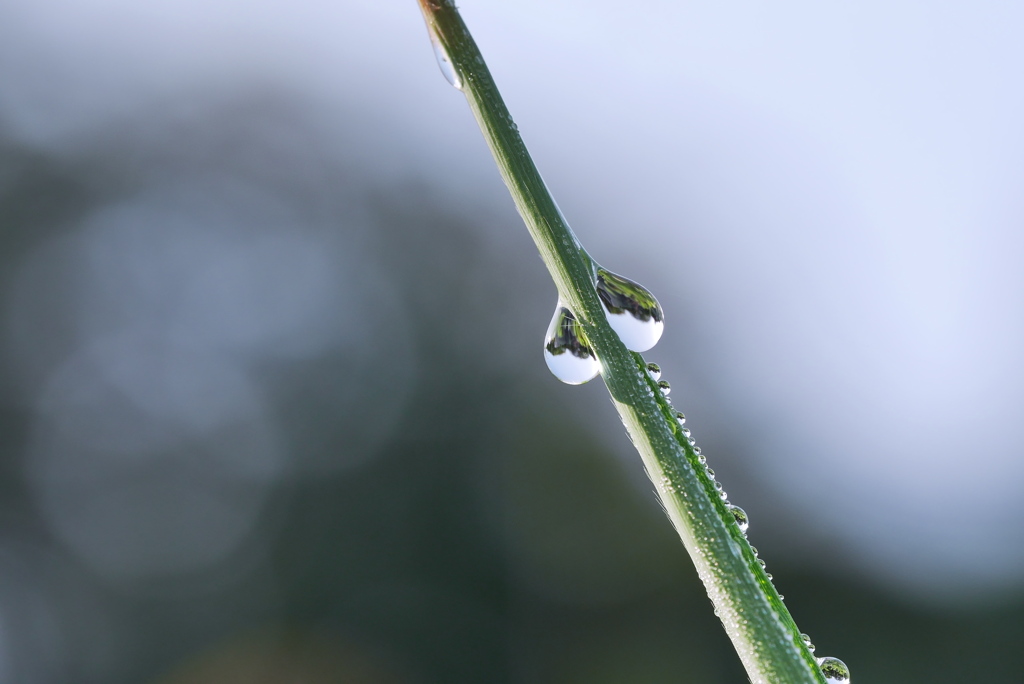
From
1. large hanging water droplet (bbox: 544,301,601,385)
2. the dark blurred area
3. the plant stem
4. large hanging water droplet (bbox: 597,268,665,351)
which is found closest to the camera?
the plant stem

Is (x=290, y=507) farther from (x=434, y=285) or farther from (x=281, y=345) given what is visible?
(x=434, y=285)

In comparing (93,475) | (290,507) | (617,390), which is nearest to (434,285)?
(290,507)

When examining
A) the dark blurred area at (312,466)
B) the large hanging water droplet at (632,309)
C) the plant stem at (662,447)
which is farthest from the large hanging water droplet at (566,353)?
the dark blurred area at (312,466)

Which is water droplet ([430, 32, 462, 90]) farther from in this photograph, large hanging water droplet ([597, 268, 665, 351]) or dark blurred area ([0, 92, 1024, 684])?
dark blurred area ([0, 92, 1024, 684])

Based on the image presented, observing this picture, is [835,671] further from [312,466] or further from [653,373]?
[312,466]

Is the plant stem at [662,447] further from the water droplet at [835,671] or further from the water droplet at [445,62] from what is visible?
the water droplet at [835,671]

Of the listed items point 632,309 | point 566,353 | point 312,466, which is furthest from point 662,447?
point 312,466

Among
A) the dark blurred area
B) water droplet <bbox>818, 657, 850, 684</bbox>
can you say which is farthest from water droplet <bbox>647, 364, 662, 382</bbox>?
the dark blurred area
